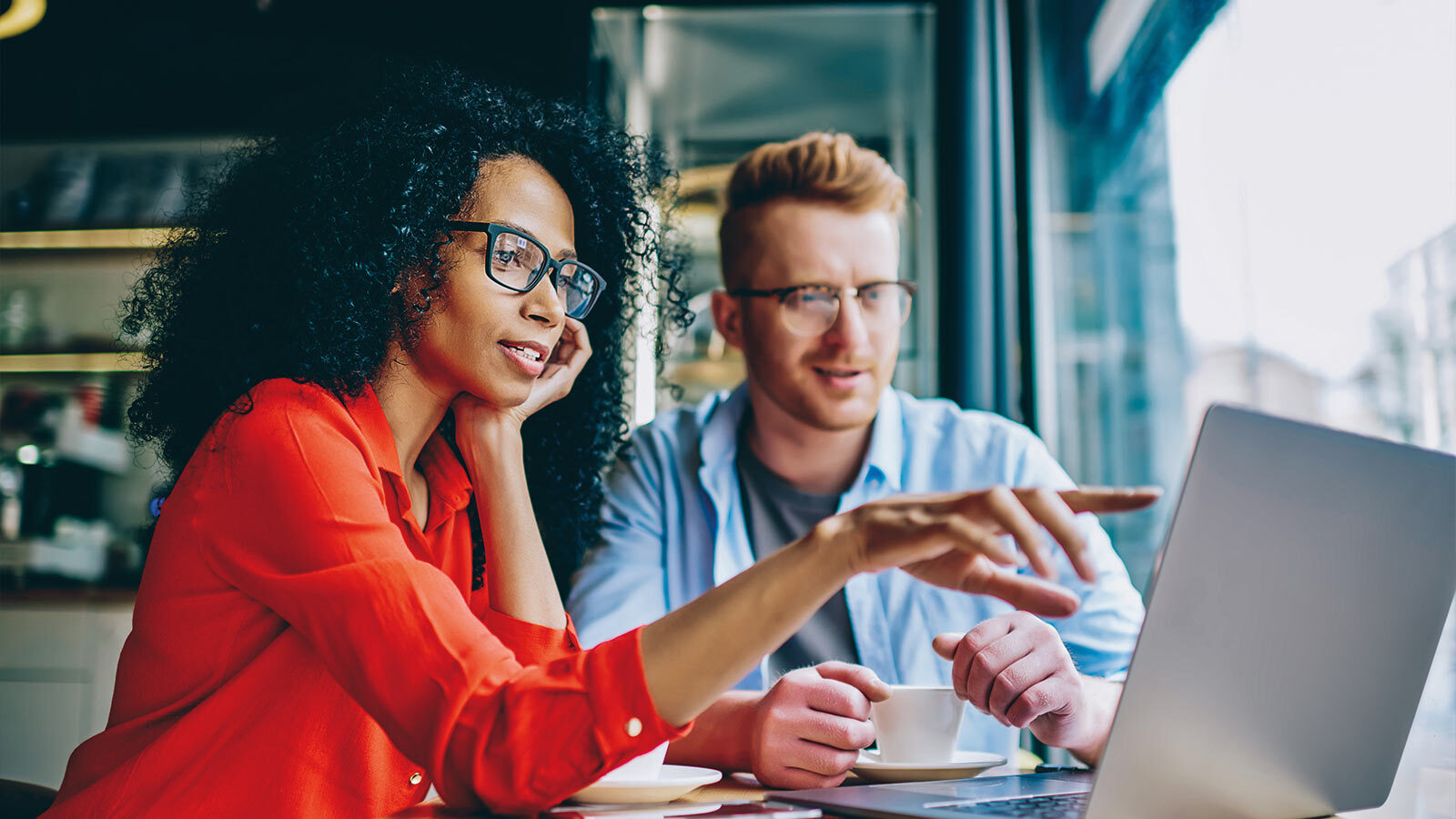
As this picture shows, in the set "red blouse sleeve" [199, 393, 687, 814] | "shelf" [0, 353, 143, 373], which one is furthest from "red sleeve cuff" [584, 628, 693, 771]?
"shelf" [0, 353, 143, 373]

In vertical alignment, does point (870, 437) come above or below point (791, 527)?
above

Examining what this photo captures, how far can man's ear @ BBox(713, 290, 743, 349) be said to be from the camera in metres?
1.78

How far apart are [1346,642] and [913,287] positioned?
1081 millimetres

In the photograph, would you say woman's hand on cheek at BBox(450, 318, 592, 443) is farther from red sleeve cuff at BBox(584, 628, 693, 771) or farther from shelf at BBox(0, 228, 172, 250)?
shelf at BBox(0, 228, 172, 250)

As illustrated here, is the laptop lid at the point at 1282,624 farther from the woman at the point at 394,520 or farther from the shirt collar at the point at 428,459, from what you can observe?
the shirt collar at the point at 428,459

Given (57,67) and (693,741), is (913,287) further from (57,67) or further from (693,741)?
(57,67)

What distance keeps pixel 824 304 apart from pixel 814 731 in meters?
0.88

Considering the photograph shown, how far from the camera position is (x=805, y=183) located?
1.72m

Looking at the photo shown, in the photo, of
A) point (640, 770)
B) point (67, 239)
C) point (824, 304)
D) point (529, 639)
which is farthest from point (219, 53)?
point (640, 770)

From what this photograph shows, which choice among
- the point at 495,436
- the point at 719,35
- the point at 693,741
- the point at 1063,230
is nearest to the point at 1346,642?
the point at 693,741

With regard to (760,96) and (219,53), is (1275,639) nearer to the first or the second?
(760,96)

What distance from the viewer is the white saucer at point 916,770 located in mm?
940

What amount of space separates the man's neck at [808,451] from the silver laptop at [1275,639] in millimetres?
895

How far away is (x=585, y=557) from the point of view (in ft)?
5.09
